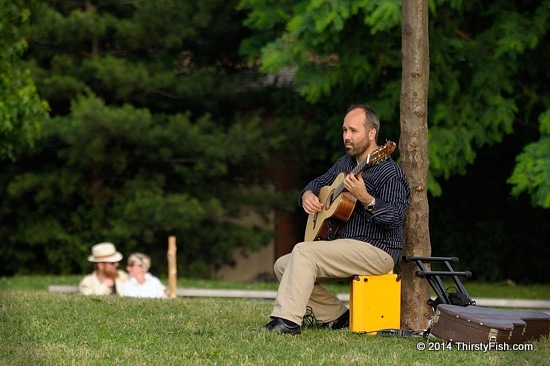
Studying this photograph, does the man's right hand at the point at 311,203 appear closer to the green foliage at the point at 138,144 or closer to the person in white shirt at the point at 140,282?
the person in white shirt at the point at 140,282

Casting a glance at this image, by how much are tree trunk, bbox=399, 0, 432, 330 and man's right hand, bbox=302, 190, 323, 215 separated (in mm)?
758

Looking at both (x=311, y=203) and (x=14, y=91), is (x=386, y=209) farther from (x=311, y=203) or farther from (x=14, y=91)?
(x=14, y=91)

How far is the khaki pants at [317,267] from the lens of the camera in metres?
8.00

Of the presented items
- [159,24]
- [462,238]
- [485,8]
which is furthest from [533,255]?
[159,24]

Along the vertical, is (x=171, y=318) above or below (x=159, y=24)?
below

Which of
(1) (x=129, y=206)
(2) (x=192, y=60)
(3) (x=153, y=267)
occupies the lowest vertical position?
(3) (x=153, y=267)

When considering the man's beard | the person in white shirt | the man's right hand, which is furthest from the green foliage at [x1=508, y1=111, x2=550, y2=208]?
the man's beard

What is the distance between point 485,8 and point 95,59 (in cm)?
737

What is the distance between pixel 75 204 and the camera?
2178cm

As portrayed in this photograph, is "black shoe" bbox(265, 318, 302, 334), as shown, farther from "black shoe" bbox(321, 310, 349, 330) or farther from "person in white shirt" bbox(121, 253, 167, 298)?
"person in white shirt" bbox(121, 253, 167, 298)

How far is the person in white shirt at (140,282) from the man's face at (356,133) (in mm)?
5542

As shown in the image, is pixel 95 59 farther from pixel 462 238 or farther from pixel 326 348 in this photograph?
pixel 326 348

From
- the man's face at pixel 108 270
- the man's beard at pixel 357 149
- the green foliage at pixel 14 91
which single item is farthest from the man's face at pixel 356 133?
the green foliage at pixel 14 91

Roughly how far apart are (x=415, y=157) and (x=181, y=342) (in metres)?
2.39
